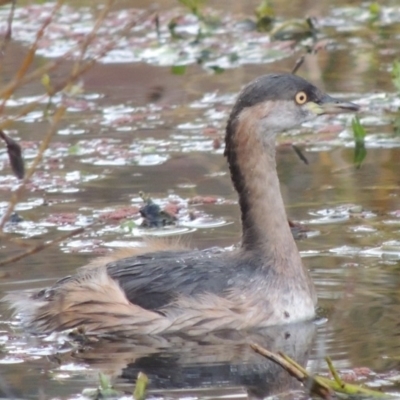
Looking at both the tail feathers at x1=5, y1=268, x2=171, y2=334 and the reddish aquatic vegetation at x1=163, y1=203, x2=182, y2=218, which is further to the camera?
the reddish aquatic vegetation at x1=163, y1=203, x2=182, y2=218

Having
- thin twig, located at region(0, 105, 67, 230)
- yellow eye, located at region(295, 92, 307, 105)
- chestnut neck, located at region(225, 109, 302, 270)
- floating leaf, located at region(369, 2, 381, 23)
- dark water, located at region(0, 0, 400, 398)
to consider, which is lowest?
floating leaf, located at region(369, 2, 381, 23)

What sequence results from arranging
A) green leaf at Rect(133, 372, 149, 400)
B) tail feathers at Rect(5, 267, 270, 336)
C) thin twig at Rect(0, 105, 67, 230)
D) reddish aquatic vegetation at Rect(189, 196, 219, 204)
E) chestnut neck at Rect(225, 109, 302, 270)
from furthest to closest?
reddish aquatic vegetation at Rect(189, 196, 219, 204), chestnut neck at Rect(225, 109, 302, 270), tail feathers at Rect(5, 267, 270, 336), green leaf at Rect(133, 372, 149, 400), thin twig at Rect(0, 105, 67, 230)

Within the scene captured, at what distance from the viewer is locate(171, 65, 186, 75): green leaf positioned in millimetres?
14025

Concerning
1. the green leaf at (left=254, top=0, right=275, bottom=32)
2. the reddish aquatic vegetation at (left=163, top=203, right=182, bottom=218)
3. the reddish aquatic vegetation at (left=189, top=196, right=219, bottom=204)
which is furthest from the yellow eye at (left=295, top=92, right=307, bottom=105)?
the green leaf at (left=254, top=0, right=275, bottom=32)

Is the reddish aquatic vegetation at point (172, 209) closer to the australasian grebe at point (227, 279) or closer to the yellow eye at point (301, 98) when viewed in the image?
the australasian grebe at point (227, 279)

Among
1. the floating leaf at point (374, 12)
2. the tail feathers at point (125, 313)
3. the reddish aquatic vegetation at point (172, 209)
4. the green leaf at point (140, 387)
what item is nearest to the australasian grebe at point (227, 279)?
the tail feathers at point (125, 313)

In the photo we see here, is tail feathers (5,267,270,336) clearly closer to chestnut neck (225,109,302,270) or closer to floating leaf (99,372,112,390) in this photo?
chestnut neck (225,109,302,270)

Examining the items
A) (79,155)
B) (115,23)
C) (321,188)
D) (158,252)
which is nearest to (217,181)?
(321,188)

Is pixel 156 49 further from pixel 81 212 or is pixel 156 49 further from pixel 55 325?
pixel 55 325

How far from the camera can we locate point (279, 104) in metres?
7.05

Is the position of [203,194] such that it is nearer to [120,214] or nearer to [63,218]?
[120,214]

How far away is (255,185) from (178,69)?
7.37 meters

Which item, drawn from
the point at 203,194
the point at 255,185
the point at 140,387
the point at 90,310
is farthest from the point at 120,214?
the point at 140,387

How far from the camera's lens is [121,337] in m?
6.48
